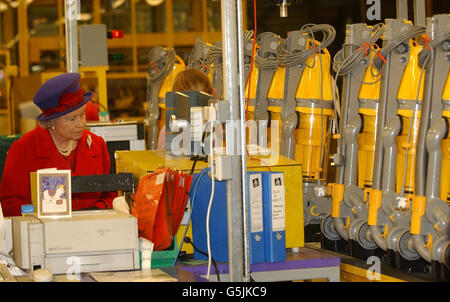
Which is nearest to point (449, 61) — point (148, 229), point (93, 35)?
point (148, 229)

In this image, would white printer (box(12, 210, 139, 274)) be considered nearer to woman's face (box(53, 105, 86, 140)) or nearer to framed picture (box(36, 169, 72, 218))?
framed picture (box(36, 169, 72, 218))

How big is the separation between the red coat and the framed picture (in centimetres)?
101

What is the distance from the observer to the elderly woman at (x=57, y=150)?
3994 millimetres

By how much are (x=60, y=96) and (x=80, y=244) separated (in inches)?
49.4

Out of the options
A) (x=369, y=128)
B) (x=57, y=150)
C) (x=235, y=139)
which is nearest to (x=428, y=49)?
(x=369, y=128)

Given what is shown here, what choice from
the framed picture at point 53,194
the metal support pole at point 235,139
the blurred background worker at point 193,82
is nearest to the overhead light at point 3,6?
the blurred background worker at point 193,82

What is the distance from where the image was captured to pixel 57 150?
4.27m

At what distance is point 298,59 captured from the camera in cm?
545

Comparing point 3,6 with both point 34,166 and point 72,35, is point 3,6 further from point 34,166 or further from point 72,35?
point 34,166

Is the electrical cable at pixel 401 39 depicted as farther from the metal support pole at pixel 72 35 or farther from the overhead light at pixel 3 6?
the overhead light at pixel 3 6

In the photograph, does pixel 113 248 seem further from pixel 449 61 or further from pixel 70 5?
pixel 70 5

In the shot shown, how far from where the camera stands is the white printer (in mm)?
2879

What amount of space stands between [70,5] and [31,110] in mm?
5575

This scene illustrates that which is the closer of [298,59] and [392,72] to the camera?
[392,72]
